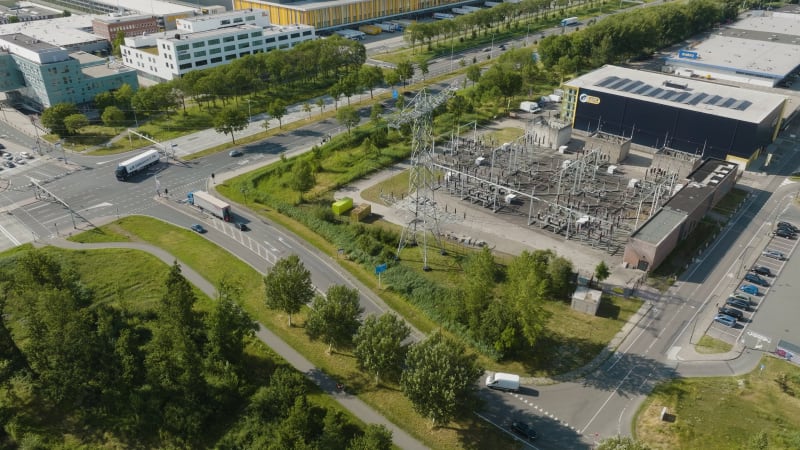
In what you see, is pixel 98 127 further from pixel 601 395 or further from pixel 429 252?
pixel 601 395

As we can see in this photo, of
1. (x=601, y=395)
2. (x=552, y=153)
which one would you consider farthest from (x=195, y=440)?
(x=552, y=153)

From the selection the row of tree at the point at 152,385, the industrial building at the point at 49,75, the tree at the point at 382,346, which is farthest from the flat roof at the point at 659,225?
the industrial building at the point at 49,75

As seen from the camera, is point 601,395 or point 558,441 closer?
point 558,441

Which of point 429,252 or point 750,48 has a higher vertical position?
point 750,48

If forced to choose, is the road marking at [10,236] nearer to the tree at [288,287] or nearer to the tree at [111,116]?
the tree at [111,116]

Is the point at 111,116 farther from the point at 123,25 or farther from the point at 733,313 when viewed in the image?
the point at 733,313

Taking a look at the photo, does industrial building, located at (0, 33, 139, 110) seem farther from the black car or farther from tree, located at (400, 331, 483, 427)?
the black car

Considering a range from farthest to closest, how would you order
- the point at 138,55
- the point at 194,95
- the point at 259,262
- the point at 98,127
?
1. the point at 138,55
2. the point at 194,95
3. the point at 98,127
4. the point at 259,262

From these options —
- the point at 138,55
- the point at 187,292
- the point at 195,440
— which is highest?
the point at 138,55
